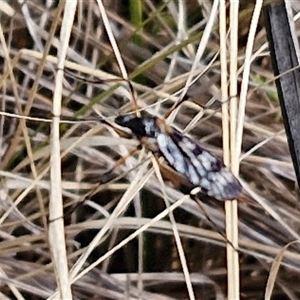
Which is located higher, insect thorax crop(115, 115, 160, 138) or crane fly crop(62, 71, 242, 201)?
insect thorax crop(115, 115, 160, 138)

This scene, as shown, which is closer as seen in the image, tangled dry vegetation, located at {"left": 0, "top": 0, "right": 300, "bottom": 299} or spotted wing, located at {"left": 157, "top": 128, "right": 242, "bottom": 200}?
spotted wing, located at {"left": 157, "top": 128, "right": 242, "bottom": 200}

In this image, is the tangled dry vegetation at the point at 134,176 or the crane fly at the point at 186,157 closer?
the crane fly at the point at 186,157

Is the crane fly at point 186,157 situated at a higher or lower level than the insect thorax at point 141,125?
lower

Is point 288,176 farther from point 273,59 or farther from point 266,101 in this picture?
point 273,59

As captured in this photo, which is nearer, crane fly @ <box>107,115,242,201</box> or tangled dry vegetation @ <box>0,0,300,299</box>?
crane fly @ <box>107,115,242,201</box>

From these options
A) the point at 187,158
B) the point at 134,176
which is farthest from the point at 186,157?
the point at 134,176

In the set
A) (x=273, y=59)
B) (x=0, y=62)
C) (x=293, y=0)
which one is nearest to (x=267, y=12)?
(x=273, y=59)
